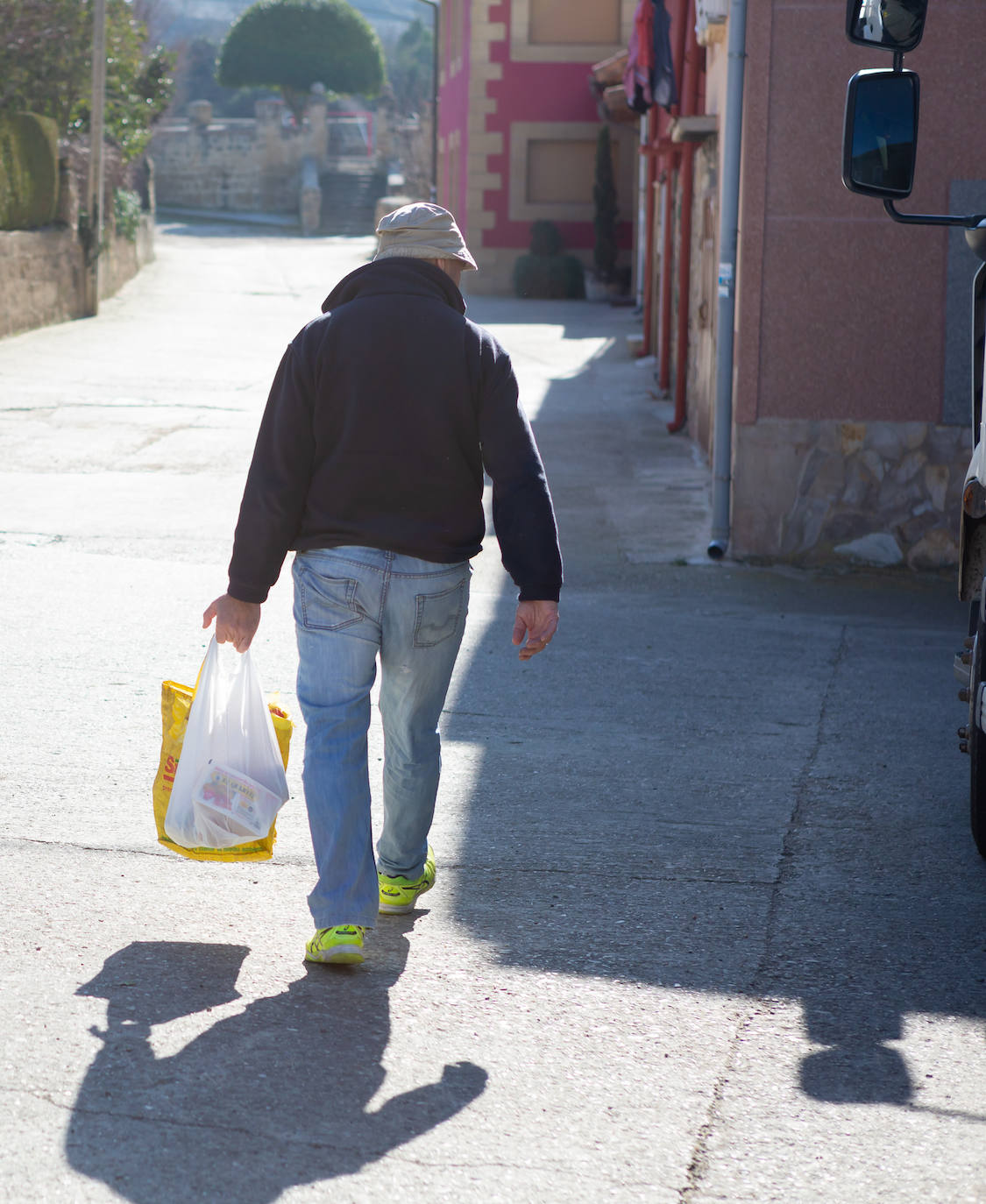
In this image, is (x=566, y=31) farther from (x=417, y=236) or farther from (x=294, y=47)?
(x=294, y=47)

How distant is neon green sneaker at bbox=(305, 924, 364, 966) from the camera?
3445 millimetres

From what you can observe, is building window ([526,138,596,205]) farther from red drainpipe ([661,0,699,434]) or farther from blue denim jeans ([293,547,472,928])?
blue denim jeans ([293,547,472,928])

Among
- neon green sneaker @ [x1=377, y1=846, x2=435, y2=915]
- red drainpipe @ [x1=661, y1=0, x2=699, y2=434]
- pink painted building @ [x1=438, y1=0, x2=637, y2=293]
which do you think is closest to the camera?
neon green sneaker @ [x1=377, y1=846, x2=435, y2=915]

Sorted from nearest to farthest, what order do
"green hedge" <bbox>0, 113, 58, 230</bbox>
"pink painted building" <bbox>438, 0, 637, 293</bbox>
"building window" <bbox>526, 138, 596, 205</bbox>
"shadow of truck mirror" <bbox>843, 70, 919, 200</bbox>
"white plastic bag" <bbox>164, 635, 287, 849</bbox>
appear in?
1. "white plastic bag" <bbox>164, 635, 287, 849</bbox>
2. "shadow of truck mirror" <bbox>843, 70, 919, 200</bbox>
3. "green hedge" <bbox>0, 113, 58, 230</bbox>
4. "pink painted building" <bbox>438, 0, 637, 293</bbox>
5. "building window" <bbox>526, 138, 596, 205</bbox>

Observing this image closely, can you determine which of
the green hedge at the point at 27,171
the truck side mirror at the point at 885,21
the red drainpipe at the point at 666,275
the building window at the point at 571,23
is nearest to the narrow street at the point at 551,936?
the truck side mirror at the point at 885,21

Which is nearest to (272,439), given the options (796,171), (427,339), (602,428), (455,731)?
(427,339)

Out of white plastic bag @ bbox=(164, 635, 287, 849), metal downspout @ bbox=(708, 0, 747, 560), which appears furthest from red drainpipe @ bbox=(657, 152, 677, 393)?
white plastic bag @ bbox=(164, 635, 287, 849)

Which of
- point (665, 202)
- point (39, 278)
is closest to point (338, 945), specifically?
point (665, 202)

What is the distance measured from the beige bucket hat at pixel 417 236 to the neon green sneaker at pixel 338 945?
4.96 ft

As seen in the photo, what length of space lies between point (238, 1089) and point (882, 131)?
9.85 feet

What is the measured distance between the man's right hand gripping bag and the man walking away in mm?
180

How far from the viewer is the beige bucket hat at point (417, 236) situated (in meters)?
3.47

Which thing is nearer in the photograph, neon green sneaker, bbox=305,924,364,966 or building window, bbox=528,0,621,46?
neon green sneaker, bbox=305,924,364,966

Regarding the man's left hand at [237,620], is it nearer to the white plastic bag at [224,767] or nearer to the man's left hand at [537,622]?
the white plastic bag at [224,767]
